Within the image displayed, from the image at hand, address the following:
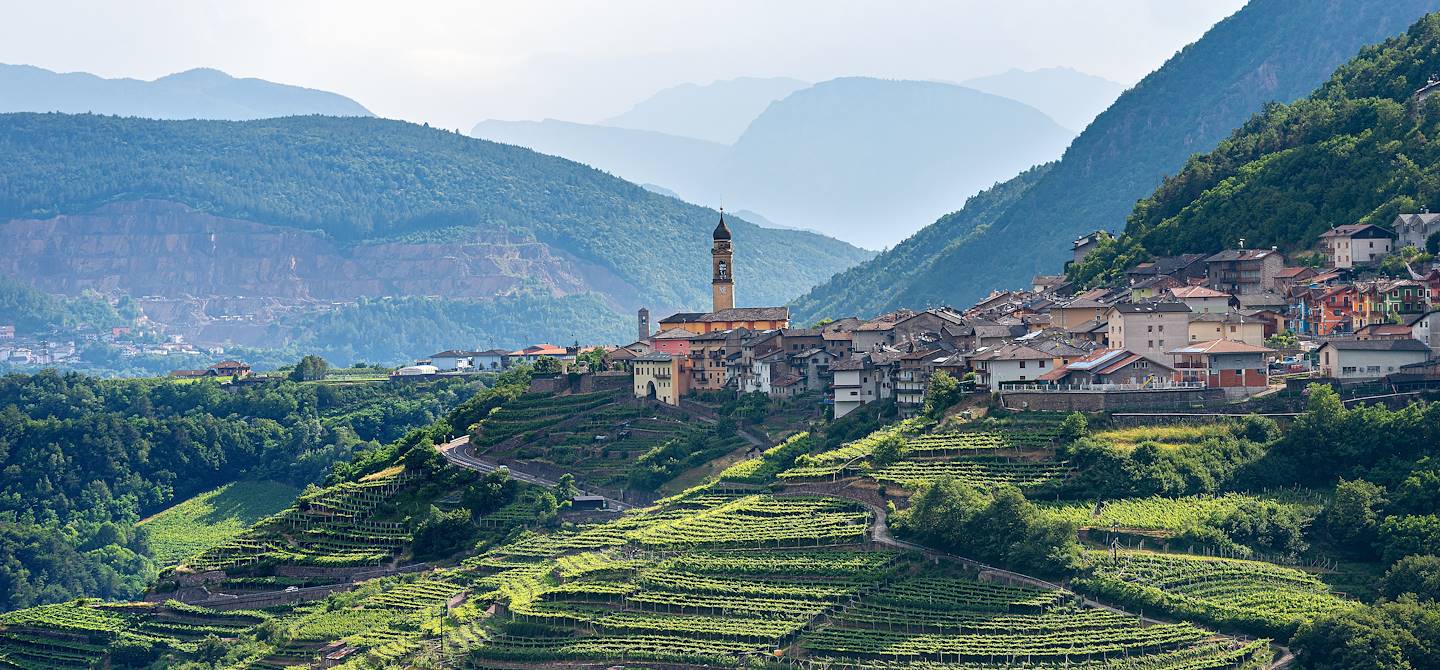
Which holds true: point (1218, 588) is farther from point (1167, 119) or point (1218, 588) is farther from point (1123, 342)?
point (1167, 119)

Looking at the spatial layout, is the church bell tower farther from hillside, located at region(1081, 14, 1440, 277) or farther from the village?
hillside, located at region(1081, 14, 1440, 277)

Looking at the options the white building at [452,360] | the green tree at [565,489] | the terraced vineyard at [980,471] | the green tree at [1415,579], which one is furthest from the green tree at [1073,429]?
the white building at [452,360]

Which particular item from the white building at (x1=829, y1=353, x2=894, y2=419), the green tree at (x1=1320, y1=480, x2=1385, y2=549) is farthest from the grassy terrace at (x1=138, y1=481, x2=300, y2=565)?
the green tree at (x1=1320, y1=480, x2=1385, y2=549)

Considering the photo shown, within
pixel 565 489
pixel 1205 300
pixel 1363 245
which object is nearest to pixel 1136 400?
pixel 1205 300

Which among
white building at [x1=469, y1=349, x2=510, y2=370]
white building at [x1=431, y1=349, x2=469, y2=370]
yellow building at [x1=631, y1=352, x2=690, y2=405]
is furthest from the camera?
white building at [x1=431, y1=349, x2=469, y2=370]

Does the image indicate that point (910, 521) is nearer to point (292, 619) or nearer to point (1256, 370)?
point (1256, 370)

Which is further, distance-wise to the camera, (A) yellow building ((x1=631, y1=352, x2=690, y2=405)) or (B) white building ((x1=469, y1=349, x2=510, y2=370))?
(B) white building ((x1=469, y1=349, x2=510, y2=370))

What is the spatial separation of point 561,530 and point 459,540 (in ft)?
12.6

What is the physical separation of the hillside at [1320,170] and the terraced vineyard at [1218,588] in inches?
1008

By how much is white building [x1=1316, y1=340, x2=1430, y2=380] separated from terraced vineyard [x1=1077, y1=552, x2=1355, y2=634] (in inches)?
374

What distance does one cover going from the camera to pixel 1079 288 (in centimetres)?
8325

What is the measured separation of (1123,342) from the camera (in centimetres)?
6531

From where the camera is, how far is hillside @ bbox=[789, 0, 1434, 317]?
427ft

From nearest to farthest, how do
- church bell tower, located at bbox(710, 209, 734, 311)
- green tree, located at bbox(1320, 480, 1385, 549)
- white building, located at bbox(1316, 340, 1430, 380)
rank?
green tree, located at bbox(1320, 480, 1385, 549) < white building, located at bbox(1316, 340, 1430, 380) < church bell tower, located at bbox(710, 209, 734, 311)
